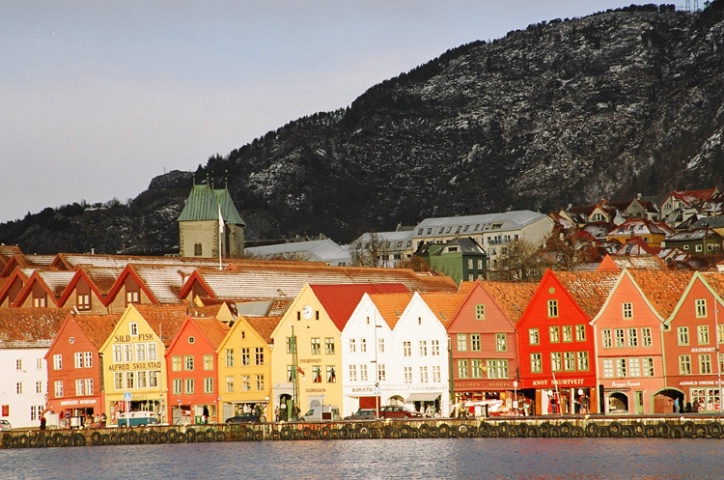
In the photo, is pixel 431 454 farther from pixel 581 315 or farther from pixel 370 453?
pixel 581 315

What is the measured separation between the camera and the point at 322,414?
109m

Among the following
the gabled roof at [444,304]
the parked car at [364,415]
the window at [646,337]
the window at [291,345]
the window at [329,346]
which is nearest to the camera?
the window at [646,337]

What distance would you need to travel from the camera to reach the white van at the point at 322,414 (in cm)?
10838

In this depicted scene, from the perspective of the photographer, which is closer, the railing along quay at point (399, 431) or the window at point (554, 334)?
the railing along quay at point (399, 431)

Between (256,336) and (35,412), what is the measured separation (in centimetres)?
2066

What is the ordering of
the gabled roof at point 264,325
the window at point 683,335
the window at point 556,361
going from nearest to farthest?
1. the window at point 683,335
2. the window at point 556,361
3. the gabled roof at point 264,325

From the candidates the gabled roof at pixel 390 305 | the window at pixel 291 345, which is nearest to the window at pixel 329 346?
the window at pixel 291 345

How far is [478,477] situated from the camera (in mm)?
78375

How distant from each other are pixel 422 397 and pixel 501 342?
21.7ft

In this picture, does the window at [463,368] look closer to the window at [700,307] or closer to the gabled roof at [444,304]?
the gabled roof at [444,304]

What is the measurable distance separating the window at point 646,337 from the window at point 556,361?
20.3 ft

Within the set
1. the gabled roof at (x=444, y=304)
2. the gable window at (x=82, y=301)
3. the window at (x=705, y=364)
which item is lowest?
the window at (x=705, y=364)

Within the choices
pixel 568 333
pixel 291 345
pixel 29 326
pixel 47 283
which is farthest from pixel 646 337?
pixel 47 283

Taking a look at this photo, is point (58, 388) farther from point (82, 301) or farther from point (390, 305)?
point (390, 305)
